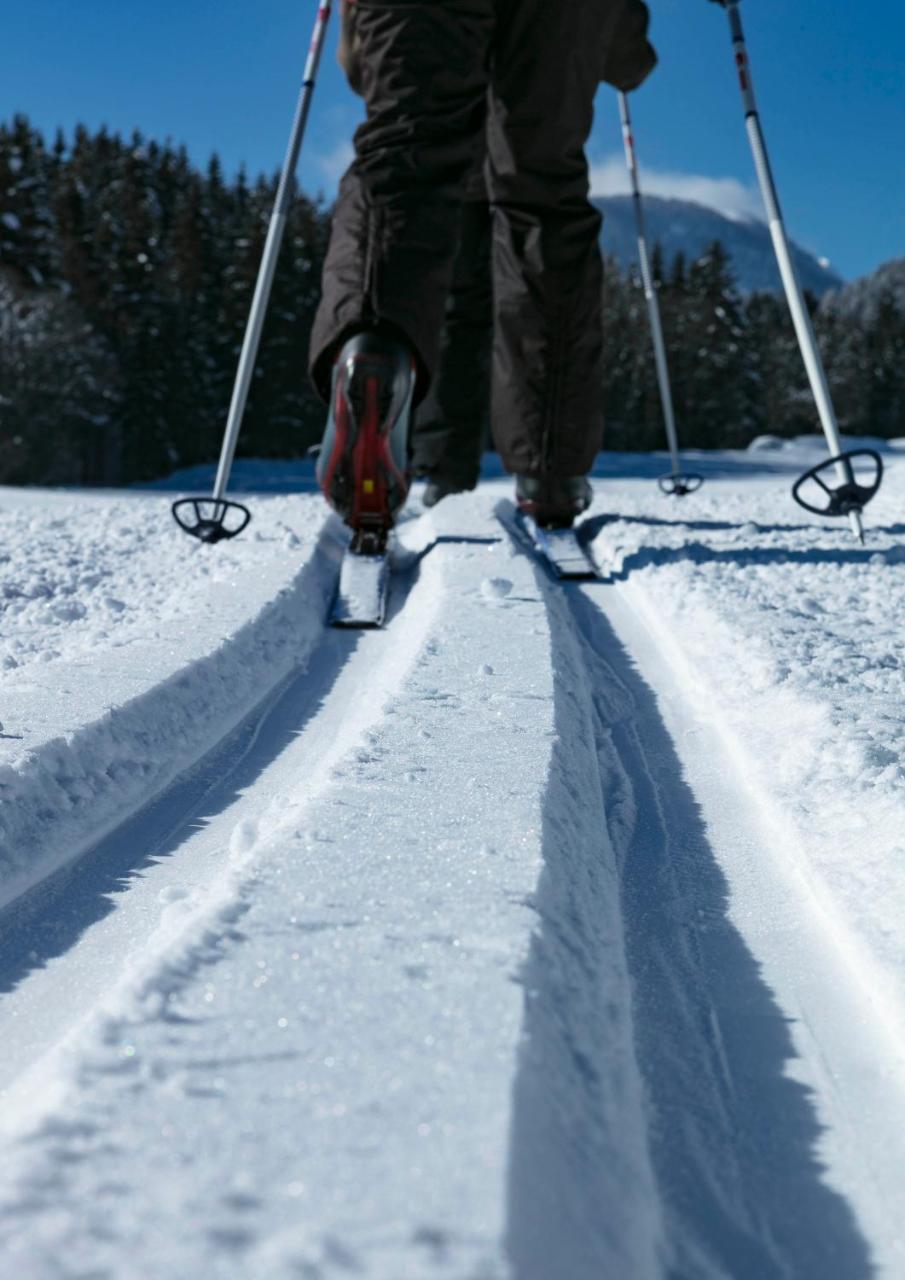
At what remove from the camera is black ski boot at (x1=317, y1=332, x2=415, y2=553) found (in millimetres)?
2293

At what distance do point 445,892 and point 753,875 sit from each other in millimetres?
410

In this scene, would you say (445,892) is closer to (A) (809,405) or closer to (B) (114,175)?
(B) (114,175)

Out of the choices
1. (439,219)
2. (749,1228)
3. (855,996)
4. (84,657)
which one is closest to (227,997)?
(749,1228)

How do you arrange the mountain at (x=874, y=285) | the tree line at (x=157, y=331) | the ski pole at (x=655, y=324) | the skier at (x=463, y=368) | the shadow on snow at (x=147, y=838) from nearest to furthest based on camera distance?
the shadow on snow at (x=147, y=838) → the skier at (x=463, y=368) → the ski pole at (x=655, y=324) → the tree line at (x=157, y=331) → the mountain at (x=874, y=285)

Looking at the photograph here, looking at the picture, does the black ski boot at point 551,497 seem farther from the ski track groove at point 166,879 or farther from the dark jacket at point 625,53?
the ski track groove at point 166,879

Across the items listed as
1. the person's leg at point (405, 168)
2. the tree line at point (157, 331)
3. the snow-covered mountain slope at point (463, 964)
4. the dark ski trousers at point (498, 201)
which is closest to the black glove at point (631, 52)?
the dark ski trousers at point (498, 201)

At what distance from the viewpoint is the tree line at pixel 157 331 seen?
32219 millimetres

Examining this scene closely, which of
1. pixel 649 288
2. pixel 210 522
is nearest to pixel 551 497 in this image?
pixel 210 522

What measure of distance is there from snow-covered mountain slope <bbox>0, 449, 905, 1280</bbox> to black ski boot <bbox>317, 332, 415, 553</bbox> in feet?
2.17

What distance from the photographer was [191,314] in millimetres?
36125

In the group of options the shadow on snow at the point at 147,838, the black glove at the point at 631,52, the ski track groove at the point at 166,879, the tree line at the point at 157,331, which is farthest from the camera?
the tree line at the point at 157,331

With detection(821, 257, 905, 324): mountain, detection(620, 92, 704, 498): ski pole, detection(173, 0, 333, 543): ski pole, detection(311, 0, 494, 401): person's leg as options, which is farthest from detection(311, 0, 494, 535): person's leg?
detection(821, 257, 905, 324): mountain

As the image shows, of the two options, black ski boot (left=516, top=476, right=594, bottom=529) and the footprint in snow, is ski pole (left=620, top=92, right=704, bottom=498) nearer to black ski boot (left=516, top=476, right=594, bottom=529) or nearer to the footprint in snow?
black ski boot (left=516, top=476, right=594, bottom=529)

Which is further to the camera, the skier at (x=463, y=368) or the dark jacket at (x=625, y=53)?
the skier at (x=463, y=368)
